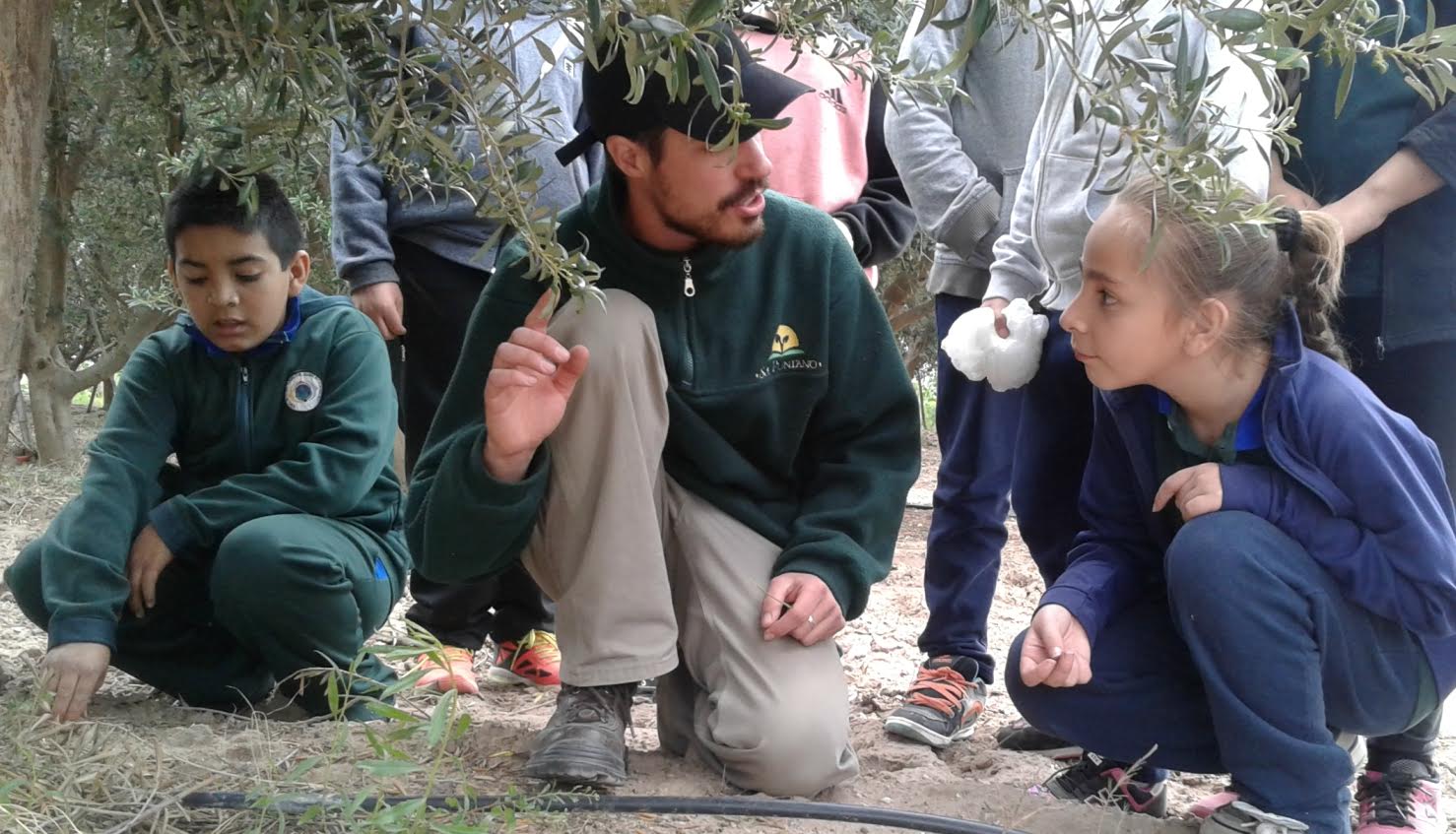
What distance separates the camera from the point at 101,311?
10633 mm

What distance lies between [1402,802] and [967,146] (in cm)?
162

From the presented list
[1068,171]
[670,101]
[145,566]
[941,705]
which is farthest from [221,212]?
[941,705]

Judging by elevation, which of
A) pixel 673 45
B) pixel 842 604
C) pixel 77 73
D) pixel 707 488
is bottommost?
pixel 842 604

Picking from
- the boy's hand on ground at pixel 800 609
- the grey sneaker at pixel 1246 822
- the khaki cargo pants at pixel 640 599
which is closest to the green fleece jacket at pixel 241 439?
the khaki cargo pants at pixel 640 599

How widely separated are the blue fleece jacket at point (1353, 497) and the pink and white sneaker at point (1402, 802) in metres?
0.21

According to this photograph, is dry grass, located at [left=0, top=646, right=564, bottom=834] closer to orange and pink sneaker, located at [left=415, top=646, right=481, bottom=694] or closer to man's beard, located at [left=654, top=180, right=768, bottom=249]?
orange and pink sneaker, located at [left=415, top=646, right=481, bottom=694]

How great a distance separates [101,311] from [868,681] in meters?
9.00

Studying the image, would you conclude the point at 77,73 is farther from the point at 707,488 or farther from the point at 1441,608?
the point at 1441,608

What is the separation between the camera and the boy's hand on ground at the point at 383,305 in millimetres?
3090

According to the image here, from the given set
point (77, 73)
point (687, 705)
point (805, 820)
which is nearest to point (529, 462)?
point (687, 705)

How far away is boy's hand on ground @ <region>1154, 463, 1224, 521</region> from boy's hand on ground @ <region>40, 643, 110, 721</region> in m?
1.90

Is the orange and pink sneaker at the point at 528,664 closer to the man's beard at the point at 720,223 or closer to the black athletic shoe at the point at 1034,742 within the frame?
the black athletic shoe at the point at 1034,742

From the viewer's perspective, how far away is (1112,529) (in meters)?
2.52

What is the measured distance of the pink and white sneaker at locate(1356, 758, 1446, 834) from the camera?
2336 millimetres
